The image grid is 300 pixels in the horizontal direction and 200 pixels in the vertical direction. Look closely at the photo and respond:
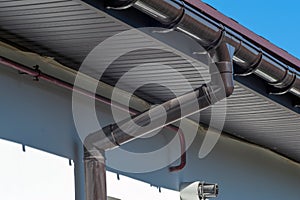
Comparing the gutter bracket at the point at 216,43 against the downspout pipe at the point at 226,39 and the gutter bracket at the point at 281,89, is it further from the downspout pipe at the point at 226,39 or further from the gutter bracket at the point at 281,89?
the gutter bracket at the point at 281,89

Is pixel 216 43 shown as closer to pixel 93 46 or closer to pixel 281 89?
pixel 93 46

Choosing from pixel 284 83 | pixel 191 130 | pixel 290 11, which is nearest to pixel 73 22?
pixel 284 83

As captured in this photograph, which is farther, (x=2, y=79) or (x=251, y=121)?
(x=251, y=121)

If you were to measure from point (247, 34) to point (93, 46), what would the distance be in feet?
3.80

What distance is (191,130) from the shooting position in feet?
24.0

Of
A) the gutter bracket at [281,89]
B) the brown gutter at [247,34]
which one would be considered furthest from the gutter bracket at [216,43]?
the gutter bracket at [281,89]

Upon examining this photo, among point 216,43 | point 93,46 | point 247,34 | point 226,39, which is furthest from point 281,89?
point 93,46

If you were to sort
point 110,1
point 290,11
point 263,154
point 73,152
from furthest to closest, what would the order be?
point 290,11, point 263,154, point 73,152, point 110,1

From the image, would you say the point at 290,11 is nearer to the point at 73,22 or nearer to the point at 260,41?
the point at 260,41

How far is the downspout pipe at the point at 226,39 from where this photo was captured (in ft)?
14.4

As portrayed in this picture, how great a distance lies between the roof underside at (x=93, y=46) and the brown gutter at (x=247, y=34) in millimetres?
354

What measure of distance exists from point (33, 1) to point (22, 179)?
1279 millimetres

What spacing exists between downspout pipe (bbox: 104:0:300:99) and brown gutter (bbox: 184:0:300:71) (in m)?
0.06

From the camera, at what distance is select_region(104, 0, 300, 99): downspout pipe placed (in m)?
4.40
